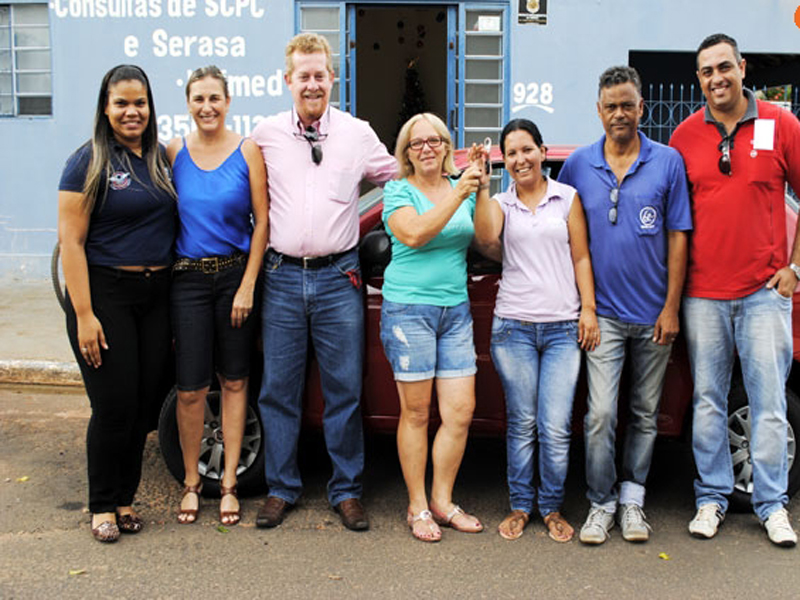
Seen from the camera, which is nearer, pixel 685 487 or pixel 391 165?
pixel 391 165

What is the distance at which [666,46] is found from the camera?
831 cm

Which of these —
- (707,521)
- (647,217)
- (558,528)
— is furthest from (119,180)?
(707,521)

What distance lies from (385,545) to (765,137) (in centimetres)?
231

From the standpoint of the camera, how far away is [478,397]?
384cm

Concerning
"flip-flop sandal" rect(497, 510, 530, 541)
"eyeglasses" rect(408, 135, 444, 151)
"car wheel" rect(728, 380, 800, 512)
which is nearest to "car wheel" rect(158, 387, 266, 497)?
"flip-flop sandal" rect(497, 510, 530, 541)

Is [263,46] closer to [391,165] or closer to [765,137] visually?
[391,165]

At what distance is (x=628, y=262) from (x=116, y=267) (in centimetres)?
211

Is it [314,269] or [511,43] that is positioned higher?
[511,43]

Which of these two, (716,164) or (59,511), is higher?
(716,164)

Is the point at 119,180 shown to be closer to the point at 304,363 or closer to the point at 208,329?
the point at 208,329

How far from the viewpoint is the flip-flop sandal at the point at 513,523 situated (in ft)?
11.8

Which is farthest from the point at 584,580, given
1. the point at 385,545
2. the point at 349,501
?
the point at 349,501

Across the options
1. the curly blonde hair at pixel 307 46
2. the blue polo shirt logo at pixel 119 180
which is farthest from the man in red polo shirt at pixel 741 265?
the blue polo shirt logo at pixel 119 180

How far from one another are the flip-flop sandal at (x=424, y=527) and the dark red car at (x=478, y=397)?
45 cm
